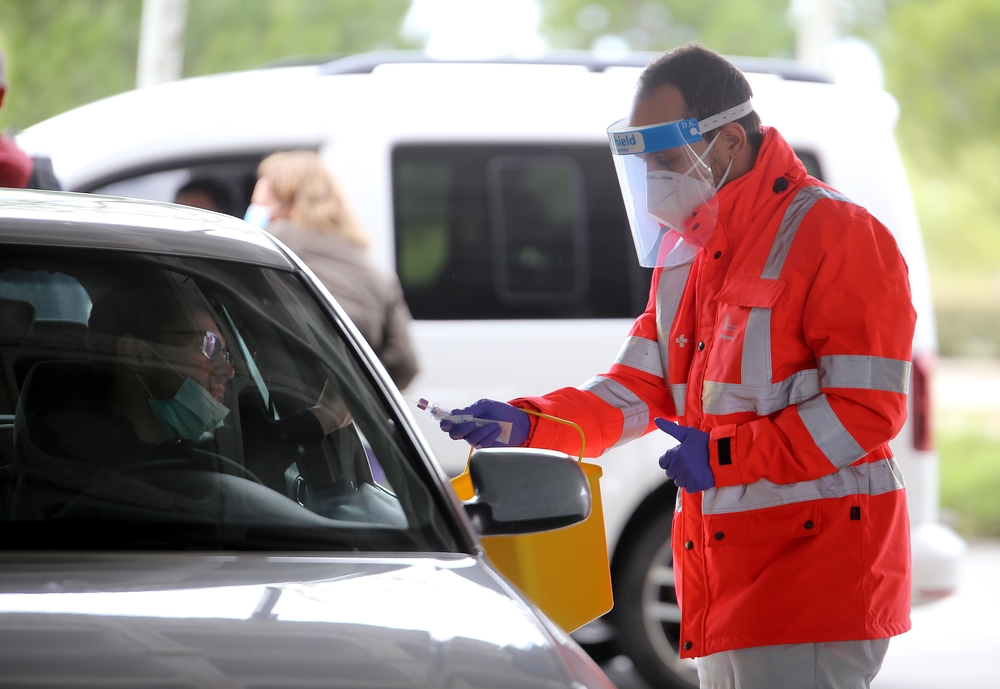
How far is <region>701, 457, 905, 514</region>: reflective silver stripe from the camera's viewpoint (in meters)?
2.25

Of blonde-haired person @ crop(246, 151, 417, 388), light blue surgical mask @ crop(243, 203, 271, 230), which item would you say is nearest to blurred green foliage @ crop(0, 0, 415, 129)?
light blue surgical mask @ crop(243, 203, 271, 230)

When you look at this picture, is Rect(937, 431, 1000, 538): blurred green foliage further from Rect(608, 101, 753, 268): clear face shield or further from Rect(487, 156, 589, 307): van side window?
Rect(608, 101, 753, 268): clear face shield

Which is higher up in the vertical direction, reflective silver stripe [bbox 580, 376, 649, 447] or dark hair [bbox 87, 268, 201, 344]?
dark hair [bbox 87, 268, 201, 344]

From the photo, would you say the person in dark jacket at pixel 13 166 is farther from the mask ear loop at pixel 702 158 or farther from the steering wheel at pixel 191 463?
the mask ear loop at pixel 702 158

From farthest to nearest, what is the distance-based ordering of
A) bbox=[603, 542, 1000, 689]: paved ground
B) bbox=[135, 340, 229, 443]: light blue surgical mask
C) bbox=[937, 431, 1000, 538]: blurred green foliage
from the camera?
bbox=[937, 431, 1000, 538]: blurred green foliage
bbox=[603, 542, 1000, 689]: paved ground
bbox=[135, 340, 229, 443]: light blue surgical mask

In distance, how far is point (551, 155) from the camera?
185 inches

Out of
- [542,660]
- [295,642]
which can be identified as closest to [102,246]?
[295,642]

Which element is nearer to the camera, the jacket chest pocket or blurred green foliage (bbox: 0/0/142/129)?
the jacket chest pocket

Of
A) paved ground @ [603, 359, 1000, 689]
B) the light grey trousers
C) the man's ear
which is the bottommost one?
paved ground @ [603, 359, 1000, 689]

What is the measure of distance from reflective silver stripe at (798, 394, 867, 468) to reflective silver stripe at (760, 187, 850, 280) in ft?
0.88

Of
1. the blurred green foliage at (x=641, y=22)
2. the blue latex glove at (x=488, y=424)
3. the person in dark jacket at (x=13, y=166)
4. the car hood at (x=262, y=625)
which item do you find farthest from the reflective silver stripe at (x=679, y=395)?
the blurred green foliage at (x=641, y=22)

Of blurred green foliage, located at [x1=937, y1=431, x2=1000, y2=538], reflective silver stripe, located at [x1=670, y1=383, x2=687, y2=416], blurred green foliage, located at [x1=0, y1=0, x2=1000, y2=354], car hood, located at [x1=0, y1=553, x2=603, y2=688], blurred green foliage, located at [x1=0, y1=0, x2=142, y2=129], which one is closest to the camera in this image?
car hood, located at [x1=0, y1=553, x2=603, y2=688]

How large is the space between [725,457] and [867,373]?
0.29 metres

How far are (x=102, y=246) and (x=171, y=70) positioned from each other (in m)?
9.07
